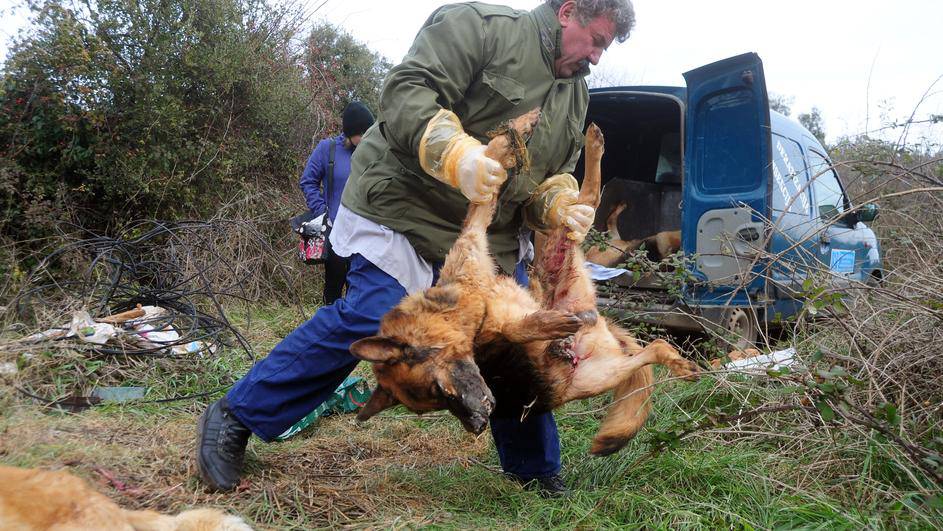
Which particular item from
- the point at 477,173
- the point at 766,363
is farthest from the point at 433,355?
the point at 766,363

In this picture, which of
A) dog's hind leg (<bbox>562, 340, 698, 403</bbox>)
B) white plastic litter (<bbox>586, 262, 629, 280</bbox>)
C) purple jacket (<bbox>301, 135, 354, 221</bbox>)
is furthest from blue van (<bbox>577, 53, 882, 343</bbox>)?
purple jacket (<bbox>301, 135, 354, 221</bbox>)

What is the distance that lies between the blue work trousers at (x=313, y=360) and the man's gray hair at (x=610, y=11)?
1.53 meters

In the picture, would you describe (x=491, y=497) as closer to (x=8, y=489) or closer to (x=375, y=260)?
(x=375, y=260)

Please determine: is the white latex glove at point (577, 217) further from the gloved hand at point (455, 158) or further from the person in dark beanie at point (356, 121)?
the person in dark beanie at point (356, 121)

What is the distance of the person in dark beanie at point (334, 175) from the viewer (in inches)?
245

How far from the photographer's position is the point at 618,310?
5.37 metres

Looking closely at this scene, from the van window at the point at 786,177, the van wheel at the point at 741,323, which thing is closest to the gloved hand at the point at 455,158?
the van wheel at the point at 741,323

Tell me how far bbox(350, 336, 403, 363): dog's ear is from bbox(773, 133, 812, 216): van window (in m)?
3.74

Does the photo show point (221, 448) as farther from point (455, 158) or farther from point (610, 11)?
point (610, 11)

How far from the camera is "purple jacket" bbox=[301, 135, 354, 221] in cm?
630

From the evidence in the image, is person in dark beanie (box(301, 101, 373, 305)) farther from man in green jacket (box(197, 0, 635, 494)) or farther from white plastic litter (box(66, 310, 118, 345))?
man in green jacket (box(197, 0, 635, 494))

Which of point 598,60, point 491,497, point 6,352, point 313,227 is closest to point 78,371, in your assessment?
point 6,352

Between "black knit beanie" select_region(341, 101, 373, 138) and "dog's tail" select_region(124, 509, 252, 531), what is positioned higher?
"black knit beanie" select_region(341, 101, 373, 138)

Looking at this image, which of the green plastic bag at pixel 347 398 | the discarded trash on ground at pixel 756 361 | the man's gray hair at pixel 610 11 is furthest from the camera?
the green plastic bag at pixel 347 398
